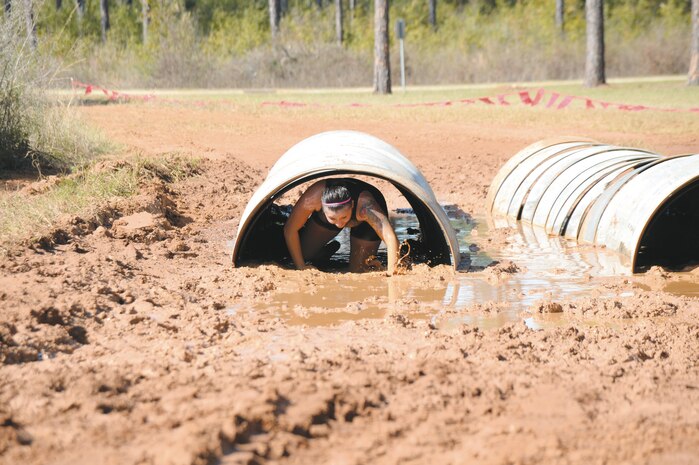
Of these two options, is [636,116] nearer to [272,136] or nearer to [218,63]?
[272,136]

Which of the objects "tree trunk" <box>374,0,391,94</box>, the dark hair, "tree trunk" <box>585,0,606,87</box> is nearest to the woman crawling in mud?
the dark hair

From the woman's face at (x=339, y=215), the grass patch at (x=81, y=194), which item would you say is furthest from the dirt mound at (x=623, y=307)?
the grass patch at (x=81, y=194)

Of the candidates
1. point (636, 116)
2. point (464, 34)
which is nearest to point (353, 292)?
point (636, 116)

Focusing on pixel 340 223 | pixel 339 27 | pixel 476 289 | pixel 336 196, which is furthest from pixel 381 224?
pixel 339 27

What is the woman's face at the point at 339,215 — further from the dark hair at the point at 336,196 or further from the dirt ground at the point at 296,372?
the dirt ground at the point at 296,372

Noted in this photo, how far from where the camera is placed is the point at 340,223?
21.5 ft

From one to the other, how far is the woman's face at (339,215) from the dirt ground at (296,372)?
17.1 inches

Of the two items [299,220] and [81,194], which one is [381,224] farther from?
[81,194]

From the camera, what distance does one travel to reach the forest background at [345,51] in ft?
100

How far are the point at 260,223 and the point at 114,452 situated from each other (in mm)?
4545

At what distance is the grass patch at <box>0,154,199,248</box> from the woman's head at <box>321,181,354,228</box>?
88.1 inches

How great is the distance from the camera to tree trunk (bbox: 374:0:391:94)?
23844mm

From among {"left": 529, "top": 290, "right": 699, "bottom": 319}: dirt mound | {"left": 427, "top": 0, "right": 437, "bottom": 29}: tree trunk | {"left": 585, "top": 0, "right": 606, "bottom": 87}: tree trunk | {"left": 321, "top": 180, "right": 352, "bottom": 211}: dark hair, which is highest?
{"left": 427, "top": 0, "right": 437, "bottom": 29}: tree trunk

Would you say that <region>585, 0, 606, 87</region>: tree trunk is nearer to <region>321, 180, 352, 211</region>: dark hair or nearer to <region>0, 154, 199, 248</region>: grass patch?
<region>0, 154, 199, 248</region>: grass patch
